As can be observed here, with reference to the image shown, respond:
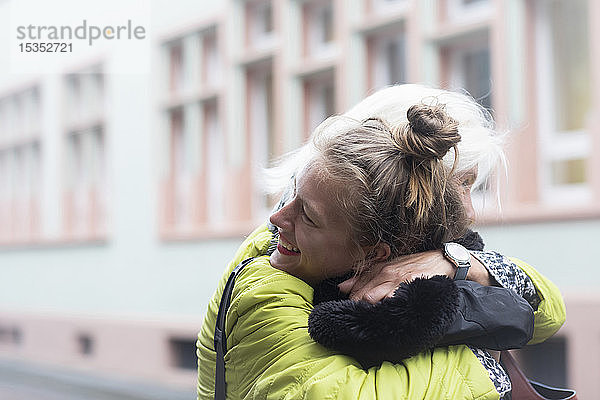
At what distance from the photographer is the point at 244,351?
1400 millimetres

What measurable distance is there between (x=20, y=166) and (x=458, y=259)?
13.7 meters

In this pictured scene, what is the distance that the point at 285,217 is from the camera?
145 centimetres

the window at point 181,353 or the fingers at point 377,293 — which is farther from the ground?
the fingers at point 377,293

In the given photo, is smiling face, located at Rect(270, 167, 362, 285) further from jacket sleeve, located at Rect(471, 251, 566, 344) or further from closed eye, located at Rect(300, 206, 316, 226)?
jacket sleeve, located at Rect(471, 251, 566, 344)

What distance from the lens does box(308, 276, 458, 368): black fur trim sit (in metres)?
1.28

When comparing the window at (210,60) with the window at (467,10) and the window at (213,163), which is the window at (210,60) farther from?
the window at (467,10)

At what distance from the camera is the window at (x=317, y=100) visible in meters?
8.75

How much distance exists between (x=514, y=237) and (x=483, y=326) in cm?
514

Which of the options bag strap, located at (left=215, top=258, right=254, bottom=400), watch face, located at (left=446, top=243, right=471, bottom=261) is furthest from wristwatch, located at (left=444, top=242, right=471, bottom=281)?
bag strap, located at (left=215, top=258, right=254, bottom=400)

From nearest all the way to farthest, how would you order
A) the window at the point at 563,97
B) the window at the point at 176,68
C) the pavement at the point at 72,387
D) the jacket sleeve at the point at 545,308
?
the jacket sleeve at the point at 545,308 → the window at the point at 563,97 → the pavement at the point at 72,387 → the window at the point at 176,68

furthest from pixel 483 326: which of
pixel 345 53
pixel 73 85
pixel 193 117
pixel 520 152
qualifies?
pixel 73 85

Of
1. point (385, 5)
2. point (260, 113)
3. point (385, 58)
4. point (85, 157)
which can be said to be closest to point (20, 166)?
point (85, 157)

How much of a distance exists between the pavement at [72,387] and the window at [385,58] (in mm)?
3533

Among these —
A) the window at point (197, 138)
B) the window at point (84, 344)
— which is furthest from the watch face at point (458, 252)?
the window at point (84, 344)
